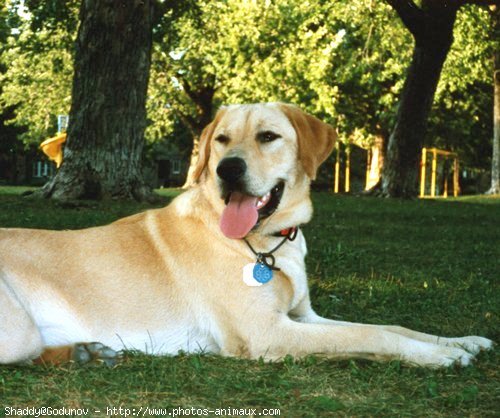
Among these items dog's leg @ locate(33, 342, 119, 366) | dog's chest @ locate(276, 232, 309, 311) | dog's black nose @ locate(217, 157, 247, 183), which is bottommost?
dog's leg @ locate(33, 342, 119, 366)

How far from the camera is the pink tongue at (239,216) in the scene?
15.9ft

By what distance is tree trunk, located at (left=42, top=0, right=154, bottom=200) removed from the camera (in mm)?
13438

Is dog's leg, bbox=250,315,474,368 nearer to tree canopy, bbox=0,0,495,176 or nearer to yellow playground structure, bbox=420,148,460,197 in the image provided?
tree canopy, bbox=0,0,495,176

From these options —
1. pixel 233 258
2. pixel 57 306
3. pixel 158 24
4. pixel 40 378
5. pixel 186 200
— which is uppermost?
pixel 158 24

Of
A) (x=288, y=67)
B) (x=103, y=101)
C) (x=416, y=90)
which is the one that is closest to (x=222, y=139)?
(x=103, y=101)

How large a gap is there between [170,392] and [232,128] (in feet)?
6.37

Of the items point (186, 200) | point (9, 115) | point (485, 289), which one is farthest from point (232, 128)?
point (9, 115)

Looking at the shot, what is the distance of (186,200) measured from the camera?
519cm

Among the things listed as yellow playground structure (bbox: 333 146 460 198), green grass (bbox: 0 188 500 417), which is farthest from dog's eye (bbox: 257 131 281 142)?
yellow playground structure (bbox: 333 146 460 198)

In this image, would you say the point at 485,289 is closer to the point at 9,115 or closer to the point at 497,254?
the point at 497,254

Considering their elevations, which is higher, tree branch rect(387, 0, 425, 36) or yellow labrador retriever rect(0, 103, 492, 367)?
tree branch rect(387, 0, 425, 36)

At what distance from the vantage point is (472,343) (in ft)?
16.4

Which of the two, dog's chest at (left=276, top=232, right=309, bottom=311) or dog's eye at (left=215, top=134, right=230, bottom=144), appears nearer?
dog's chest at (left=276, top=232, right=309, bottom=311)

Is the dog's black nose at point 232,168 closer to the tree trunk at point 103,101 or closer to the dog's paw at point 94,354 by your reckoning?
the dog's paw at point 94,354
